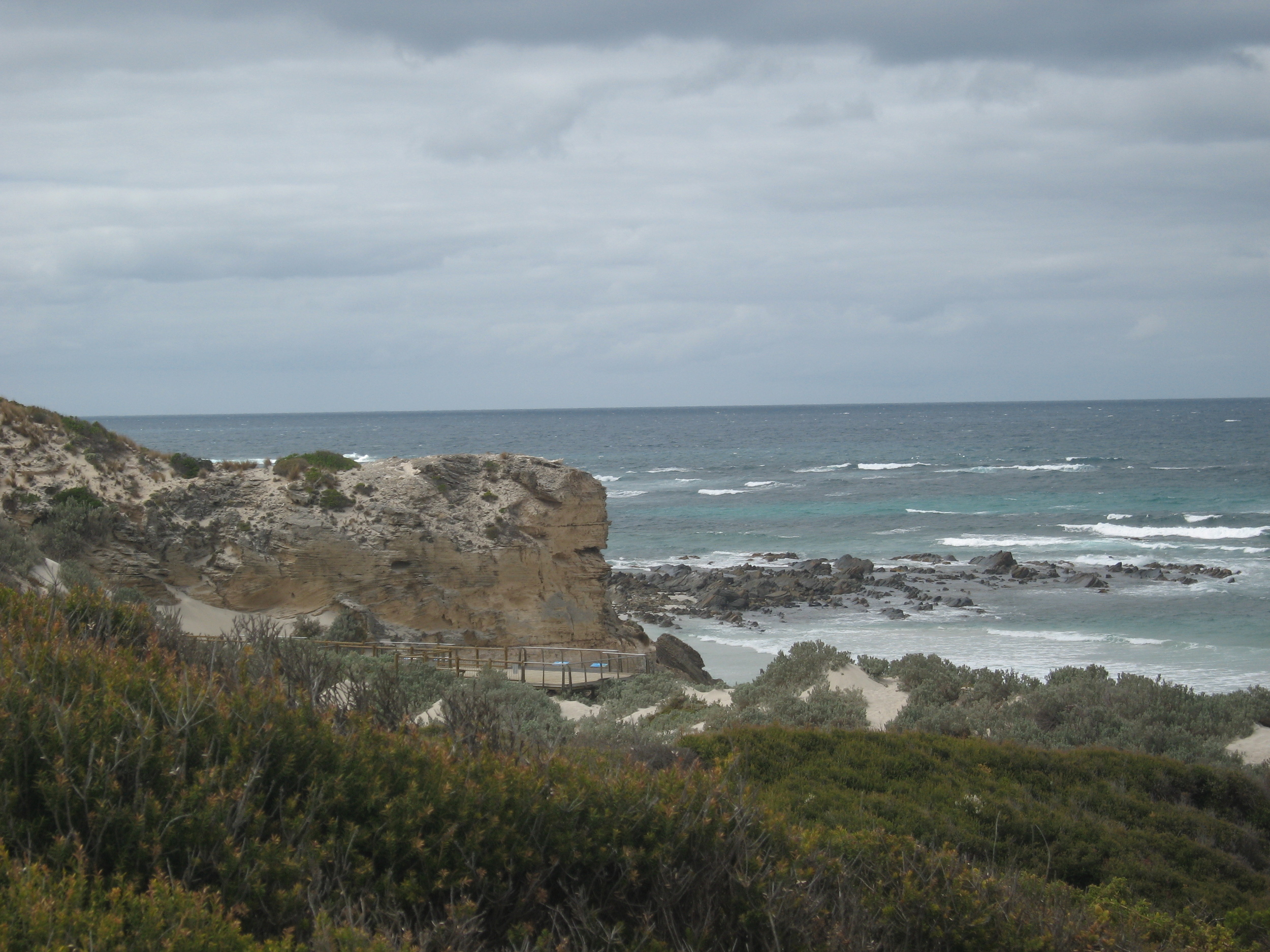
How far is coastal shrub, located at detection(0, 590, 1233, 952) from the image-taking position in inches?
168

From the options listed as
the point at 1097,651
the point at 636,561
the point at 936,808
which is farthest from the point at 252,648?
the point at 636,561

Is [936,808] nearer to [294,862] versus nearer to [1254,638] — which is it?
[294,862]

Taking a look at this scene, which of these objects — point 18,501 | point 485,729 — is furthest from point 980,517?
point 485,729

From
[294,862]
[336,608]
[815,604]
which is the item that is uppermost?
[294,862]

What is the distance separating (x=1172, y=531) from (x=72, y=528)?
47.1m

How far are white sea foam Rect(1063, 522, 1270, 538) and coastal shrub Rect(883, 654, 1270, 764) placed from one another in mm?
34635

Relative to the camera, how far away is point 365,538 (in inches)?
846

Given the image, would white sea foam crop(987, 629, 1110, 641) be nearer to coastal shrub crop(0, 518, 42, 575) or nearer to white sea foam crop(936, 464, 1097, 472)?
coastal shrub crop(0, 518, 42, 575)

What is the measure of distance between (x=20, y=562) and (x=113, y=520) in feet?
16.3

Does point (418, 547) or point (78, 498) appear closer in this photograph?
point (78, 498)

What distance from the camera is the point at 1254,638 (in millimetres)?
A: 26531

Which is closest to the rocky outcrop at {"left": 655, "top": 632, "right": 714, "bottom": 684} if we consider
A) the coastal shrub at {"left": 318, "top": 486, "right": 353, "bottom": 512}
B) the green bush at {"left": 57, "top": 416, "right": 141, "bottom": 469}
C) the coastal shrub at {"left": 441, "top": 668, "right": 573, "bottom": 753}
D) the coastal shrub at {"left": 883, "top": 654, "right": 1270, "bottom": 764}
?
the coastal shrub at {"left": 883, "top": 654, "right": 1270, "bottom": 764}

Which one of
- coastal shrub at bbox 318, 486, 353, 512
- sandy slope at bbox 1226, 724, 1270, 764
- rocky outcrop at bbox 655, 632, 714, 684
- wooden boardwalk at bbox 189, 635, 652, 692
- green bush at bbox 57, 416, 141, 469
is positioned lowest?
rocky outcrop at bbox 655, 632, 714, 684

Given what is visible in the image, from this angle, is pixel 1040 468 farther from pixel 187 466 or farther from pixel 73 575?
pixel 73 575
